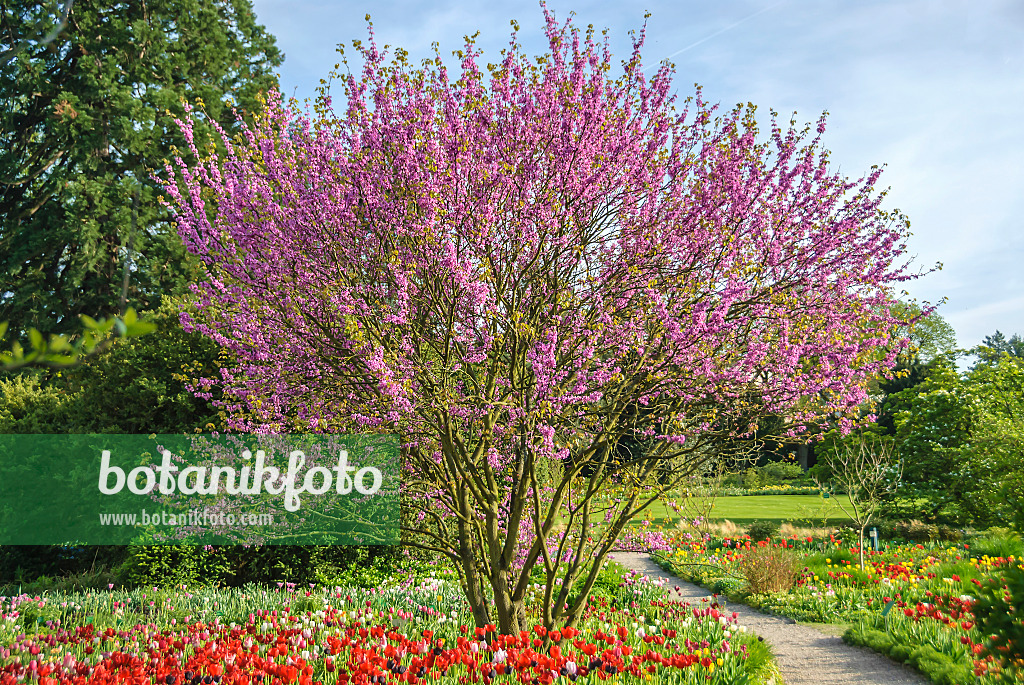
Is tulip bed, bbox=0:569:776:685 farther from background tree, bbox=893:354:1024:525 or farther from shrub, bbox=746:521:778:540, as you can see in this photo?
background tree, bbox=893:354:1024:525

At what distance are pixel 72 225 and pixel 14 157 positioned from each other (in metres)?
3.88

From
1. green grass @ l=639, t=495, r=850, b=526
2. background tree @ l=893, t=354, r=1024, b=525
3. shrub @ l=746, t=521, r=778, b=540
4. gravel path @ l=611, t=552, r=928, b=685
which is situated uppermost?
background tree @ l=893, t=354, r=1024, b=525

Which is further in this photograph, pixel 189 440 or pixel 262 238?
pixel 189 440

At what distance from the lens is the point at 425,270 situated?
5148mm

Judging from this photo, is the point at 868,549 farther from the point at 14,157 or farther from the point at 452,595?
the point at 14,157

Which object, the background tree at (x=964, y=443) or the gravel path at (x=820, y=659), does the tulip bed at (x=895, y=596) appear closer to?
the gravel path at (x=820, y=659)

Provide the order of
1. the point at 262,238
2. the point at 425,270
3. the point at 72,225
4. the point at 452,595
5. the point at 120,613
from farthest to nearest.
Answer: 1. the point at 72,225
2. the point at 452,595
3. the point at 120,613
4. the point at 262,238
5. the point at 425,270

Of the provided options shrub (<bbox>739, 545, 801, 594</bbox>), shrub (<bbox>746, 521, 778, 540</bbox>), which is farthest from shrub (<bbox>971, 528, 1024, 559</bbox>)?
shrub (<bbox>746, 521, 778, 540</bbox>)

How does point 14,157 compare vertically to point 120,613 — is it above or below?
above

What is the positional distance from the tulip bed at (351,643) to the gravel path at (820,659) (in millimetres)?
726

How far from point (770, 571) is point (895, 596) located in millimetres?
2106

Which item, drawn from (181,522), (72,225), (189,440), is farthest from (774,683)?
(72,225)

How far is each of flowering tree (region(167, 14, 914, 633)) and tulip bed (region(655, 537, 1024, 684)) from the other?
1.66 m

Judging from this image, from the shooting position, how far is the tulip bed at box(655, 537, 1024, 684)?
22.8 feet
